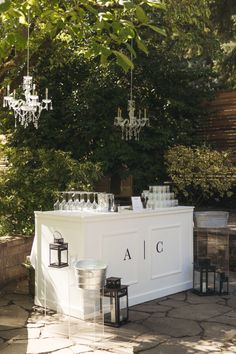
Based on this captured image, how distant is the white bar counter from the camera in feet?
15.9

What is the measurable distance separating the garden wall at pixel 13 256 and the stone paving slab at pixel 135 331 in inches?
29.0

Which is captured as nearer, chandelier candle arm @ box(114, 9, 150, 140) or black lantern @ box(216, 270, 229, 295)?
black lantern @ box(216, 270, 229, 295)

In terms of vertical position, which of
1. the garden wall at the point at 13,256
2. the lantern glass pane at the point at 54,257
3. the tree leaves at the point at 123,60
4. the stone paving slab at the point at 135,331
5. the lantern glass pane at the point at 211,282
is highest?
the tree leaves at the point at 123,60

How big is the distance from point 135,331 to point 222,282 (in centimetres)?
183

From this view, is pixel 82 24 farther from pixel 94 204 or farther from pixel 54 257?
pixel 54 257

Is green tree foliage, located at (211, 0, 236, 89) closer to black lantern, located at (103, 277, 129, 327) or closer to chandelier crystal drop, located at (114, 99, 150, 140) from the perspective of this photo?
chandelier crystal drop, located at (114, 99, 150, 140)

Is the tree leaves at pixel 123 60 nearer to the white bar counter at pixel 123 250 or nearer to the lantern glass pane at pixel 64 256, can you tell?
the white bar counter at pixel 123 250

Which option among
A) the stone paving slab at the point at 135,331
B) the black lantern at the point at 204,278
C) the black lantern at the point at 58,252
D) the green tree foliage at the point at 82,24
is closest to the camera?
the green tree foliage at the point at 82,24

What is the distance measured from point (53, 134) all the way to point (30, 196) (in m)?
4.15

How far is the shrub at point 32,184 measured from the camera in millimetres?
7242

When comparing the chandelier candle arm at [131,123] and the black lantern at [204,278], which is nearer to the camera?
the black lantern at [204,278]

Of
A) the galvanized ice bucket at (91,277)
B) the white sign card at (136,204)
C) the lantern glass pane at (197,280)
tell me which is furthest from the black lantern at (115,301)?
the lantern glass pane at (197,280)

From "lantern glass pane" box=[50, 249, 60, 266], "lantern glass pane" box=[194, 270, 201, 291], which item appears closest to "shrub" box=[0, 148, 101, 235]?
"lantern glass pane" box=[50, 249, 60, 266]

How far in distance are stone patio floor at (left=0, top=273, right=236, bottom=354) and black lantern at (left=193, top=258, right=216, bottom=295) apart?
26 cm
